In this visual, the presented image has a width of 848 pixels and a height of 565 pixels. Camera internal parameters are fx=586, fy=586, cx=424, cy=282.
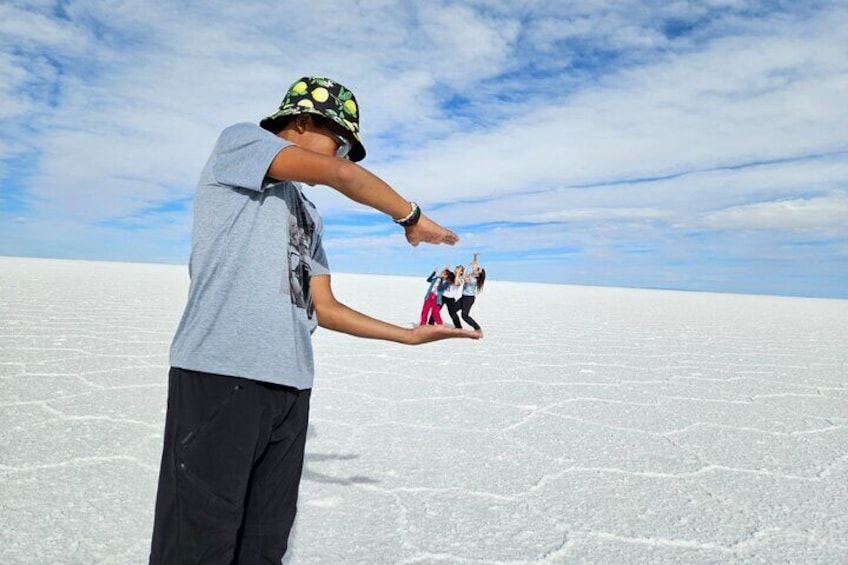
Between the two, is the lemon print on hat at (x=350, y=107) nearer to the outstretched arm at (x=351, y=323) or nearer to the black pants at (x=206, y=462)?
the outstretched arm at (x=351, y=323)

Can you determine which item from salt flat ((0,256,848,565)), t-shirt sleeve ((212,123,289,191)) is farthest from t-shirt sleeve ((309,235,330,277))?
salt flat ((0,256,848,565))

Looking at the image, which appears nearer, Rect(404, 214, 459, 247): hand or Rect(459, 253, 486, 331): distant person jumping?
Rect(404, 214, 459, 247): hand

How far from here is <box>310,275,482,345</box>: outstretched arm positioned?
1.44m

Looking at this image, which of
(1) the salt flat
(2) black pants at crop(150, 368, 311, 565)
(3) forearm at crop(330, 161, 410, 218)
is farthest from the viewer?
(1) the salt flat

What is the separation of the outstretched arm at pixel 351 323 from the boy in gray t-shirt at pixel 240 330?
0.20 m

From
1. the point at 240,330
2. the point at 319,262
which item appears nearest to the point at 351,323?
the point at 319,262

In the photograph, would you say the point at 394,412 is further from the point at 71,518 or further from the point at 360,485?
the point at 71,518

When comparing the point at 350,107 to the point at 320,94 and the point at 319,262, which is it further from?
the point at 319,262

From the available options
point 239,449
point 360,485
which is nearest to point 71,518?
A: point 360,485

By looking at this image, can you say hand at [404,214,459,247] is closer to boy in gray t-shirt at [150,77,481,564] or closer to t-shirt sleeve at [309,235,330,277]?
boy in gray t-shirt at [150,77,481,564]

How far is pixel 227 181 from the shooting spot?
3.66ft

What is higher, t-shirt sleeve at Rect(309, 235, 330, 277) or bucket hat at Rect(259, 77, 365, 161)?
bucket hat at Rect(259, 77, 365, 161)

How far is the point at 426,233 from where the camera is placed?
1.12 m

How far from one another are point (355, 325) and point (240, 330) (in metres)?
0.38
